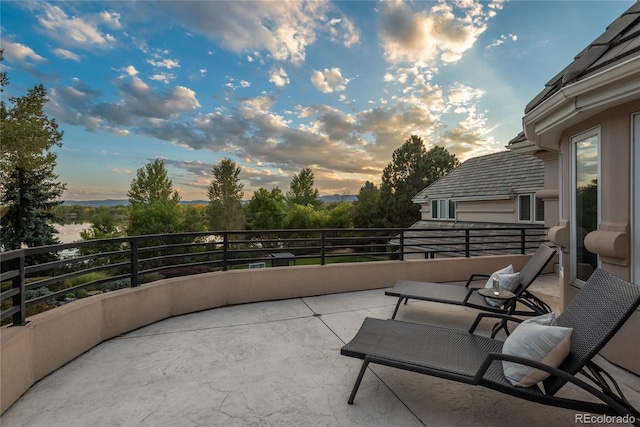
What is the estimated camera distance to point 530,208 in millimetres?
10711

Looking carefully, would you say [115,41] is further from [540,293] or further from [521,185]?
[521,185]

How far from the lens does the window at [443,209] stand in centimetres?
1530

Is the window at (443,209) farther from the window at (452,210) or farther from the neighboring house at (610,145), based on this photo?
the neighboring house at (610,145)

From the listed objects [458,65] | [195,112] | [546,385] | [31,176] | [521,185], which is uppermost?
[195,112]

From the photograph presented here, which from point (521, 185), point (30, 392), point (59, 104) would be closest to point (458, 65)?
point (521, 185)

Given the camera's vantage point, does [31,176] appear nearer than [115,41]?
No

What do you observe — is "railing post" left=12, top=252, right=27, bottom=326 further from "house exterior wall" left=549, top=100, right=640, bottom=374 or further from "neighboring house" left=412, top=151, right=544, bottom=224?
"neighboring house" left=412, top=151, right=544, bottom=224

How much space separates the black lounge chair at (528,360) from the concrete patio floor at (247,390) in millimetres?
319

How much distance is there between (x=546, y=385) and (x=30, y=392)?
3.86m

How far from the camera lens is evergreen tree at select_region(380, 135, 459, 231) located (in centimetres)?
2823

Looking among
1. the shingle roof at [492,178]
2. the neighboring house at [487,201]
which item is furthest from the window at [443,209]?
the shingle roof at [492,178]

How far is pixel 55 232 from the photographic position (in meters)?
18.7

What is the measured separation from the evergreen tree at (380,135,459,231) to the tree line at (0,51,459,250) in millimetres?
97

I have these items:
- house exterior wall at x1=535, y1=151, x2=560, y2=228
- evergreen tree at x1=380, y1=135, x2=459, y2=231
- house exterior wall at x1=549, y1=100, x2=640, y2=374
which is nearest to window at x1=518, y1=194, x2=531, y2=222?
house exterior wall at x1=535, y1=151, x2=560, y2=228
